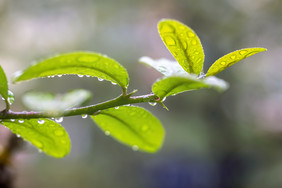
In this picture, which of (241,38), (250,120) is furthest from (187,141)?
(241,38)

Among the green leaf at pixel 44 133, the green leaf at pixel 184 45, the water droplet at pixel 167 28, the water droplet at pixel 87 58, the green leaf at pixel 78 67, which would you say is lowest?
the green leaf at pixel 44 133

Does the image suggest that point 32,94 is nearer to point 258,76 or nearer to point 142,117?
point 142,117

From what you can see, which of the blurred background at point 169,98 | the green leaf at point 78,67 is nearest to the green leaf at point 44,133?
the green leaf at point 78,67

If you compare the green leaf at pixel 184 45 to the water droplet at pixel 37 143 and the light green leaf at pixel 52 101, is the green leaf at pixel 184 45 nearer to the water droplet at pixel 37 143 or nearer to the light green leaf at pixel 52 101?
the light green leaf at pixel 52 101

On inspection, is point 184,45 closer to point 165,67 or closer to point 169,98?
point 165,67

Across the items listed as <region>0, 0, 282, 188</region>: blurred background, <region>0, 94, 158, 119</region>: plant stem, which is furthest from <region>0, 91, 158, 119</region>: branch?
<region>0, 0, 282, 188</region>: blurred background

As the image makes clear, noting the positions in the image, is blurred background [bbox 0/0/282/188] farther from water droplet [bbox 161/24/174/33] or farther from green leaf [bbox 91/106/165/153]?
water droplet [bbox 161/24/174/33]
